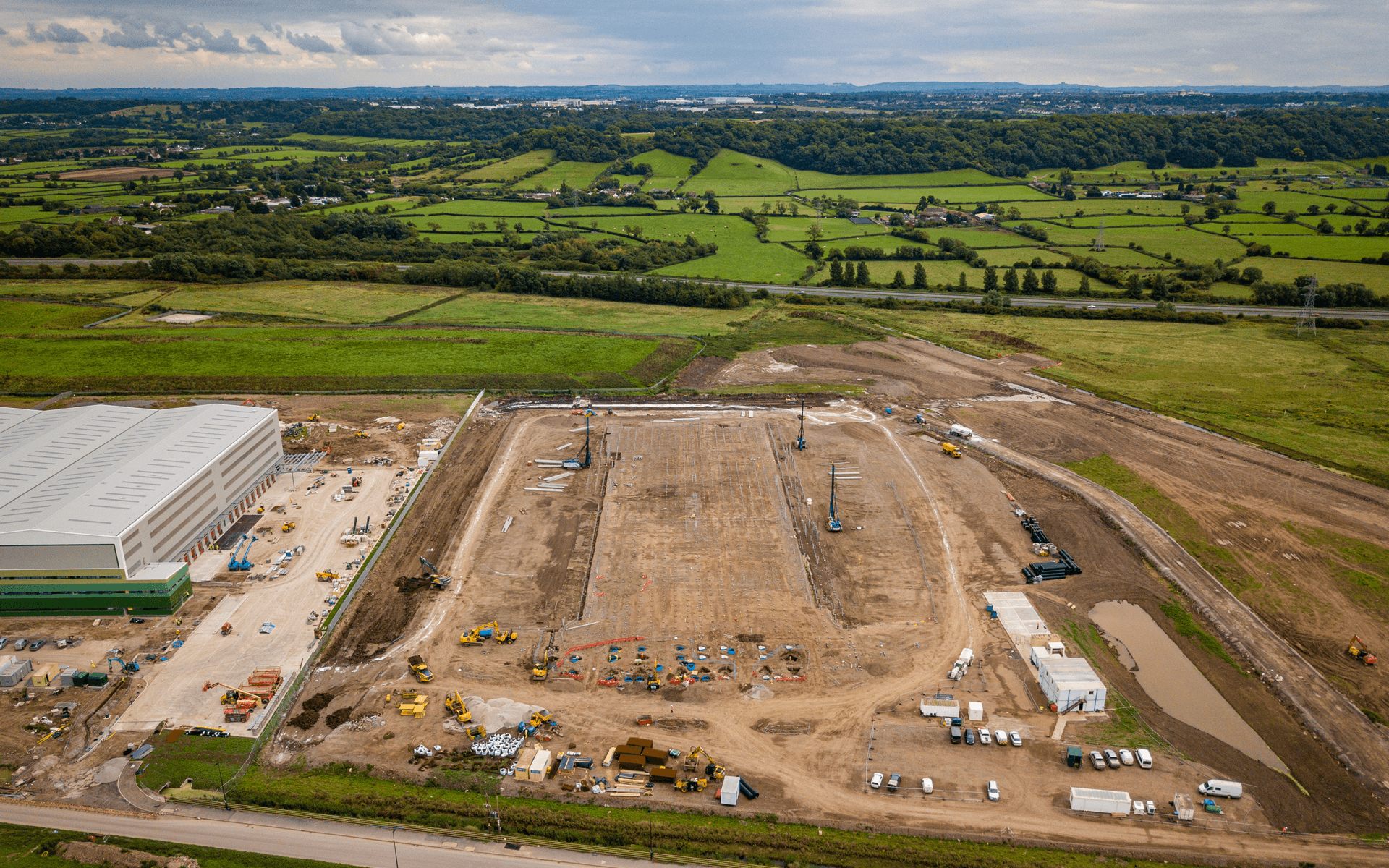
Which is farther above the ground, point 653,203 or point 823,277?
point 653,203

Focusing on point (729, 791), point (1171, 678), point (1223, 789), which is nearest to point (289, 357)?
point (729, 791)

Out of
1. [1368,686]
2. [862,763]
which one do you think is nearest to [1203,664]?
[1368,686]

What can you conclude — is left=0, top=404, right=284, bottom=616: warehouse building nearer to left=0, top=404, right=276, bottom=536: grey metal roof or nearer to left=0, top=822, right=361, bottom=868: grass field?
left=0, top=404, right=276, bottom=536: grey metal roof

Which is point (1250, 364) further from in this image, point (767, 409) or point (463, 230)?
point (463, 230)

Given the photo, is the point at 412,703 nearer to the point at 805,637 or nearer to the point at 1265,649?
the point at 805,637

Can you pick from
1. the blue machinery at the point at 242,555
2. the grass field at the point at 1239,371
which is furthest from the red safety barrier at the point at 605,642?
the grass field at the point at 1239,371

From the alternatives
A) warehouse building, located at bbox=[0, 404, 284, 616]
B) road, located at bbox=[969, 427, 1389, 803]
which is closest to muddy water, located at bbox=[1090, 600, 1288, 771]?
road, located at bbox=[969, 427, 1389, 803]
